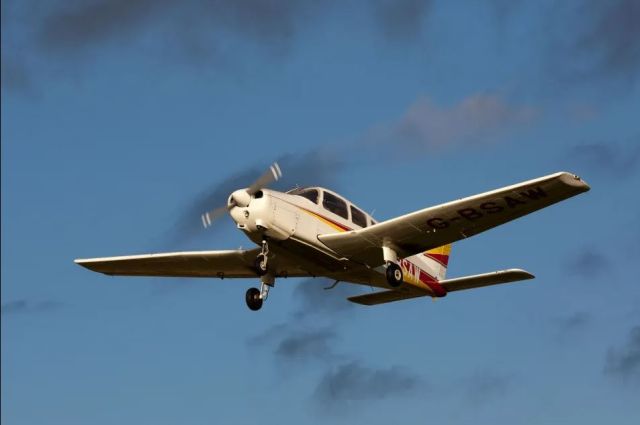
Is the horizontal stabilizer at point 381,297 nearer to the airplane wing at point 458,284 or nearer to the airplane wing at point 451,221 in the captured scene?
the airplane wing at point 458,284

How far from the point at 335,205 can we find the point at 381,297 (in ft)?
16.4

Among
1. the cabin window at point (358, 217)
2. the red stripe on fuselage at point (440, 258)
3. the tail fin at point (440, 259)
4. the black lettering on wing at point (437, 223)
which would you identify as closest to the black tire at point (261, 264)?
the cabin window at point (358, 217)

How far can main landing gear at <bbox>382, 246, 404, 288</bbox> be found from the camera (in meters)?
31.0

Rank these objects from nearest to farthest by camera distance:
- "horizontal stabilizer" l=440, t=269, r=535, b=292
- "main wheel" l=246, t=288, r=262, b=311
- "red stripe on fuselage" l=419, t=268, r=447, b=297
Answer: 1. "main wheel" l=246, t=288, r=262, b=311
2. "horizontal stabilizer" l=440, t=269, r=535, b=292
3. "red stripe on fuselage" l=419, t=268, r=447, b=297

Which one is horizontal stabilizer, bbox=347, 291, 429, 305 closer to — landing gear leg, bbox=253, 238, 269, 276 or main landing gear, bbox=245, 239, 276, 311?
main landing gear, bbox=245, 239, 276, 311

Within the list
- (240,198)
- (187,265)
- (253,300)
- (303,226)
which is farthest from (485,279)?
(187,265)

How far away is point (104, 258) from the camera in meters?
35.9

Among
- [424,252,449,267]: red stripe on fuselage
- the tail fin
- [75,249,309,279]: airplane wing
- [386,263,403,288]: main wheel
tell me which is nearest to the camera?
[386,263,403,288]: main wheel

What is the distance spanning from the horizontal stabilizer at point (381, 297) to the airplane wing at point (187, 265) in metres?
3.00

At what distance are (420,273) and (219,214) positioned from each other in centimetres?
711

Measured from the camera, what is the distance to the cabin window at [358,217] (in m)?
32.1

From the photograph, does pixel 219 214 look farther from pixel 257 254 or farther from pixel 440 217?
pixel 440 217

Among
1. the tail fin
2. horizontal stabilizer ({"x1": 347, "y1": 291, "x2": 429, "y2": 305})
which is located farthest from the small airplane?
the tail fin

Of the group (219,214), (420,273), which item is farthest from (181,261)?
(420,273)
